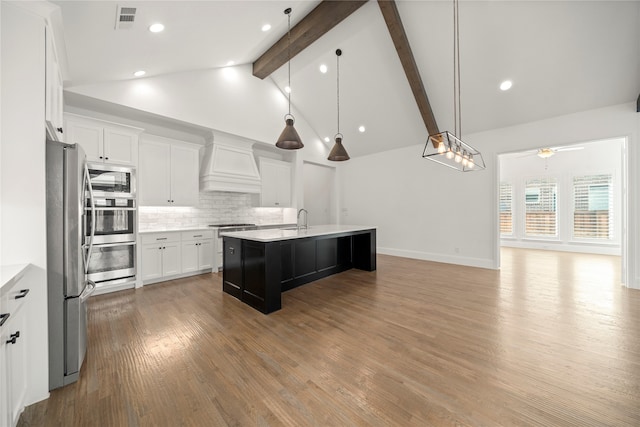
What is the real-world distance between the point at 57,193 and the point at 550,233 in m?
11.0

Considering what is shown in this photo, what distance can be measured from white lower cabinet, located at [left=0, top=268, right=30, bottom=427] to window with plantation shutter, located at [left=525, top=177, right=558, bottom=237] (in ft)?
36.0

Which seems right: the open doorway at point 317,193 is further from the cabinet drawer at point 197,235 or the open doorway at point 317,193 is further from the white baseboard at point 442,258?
the cabinet drawer at point 197,235

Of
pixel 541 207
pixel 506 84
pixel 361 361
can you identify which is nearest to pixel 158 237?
pixel 361 361

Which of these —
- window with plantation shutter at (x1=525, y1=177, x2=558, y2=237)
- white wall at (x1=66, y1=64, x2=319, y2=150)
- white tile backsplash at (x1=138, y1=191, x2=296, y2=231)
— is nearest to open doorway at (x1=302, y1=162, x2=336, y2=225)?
white tile backsplash at (x1=138, y1=191, x2=296, y2=231)

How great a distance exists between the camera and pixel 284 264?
3.92m

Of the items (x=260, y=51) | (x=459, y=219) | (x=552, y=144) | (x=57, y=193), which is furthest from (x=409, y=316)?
(x=260, y=51)

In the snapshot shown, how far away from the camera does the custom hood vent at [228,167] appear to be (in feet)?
17.1

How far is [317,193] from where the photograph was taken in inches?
367

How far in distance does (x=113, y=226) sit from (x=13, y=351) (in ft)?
9.44

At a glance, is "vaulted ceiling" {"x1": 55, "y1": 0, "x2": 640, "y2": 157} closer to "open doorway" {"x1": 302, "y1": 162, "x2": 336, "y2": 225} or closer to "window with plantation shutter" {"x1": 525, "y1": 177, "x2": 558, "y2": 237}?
"open doorway" {"x1": 302, "y1": 162, "x2": 336, "y2": 225}

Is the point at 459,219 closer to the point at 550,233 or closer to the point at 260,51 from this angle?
the point at 550,233

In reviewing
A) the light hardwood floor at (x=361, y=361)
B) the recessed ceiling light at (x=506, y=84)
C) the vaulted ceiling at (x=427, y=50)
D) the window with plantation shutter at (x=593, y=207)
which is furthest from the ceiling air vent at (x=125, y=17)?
the window with plantation shutter at (x=593, y=207)

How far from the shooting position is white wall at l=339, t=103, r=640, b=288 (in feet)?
13.7

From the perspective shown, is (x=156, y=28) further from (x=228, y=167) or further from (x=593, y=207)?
(x=593, y=207)
